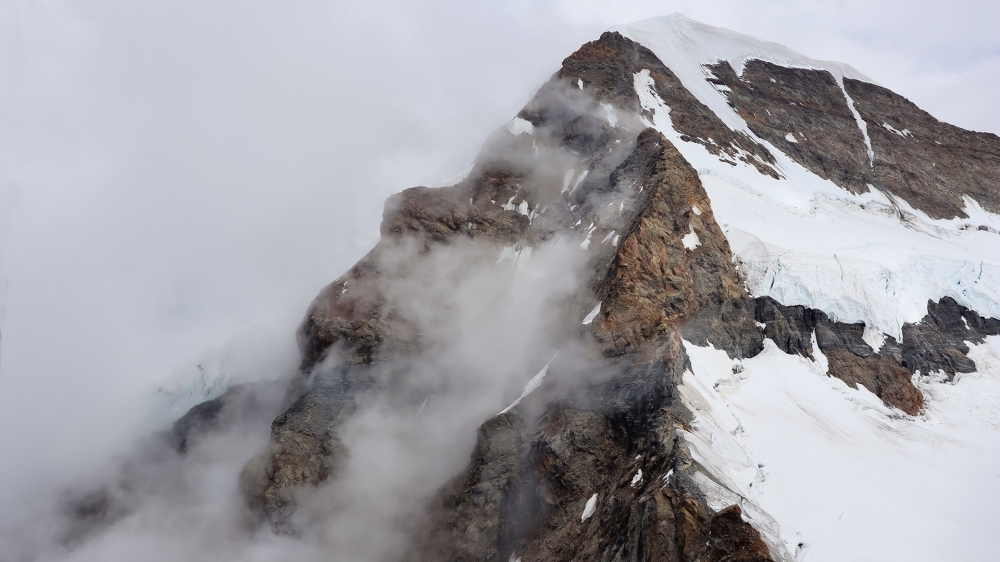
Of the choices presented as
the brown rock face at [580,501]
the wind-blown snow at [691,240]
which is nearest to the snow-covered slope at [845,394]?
the brown rock face at [580,501]

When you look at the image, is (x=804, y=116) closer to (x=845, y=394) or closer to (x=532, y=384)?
(x=845, y=394)

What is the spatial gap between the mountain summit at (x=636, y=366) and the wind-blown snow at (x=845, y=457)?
5.0 inches

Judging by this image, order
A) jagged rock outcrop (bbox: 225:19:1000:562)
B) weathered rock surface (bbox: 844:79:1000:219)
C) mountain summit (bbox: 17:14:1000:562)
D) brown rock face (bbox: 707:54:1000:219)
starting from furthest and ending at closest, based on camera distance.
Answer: weathered rock surface (bbox: 844:79:1000:219) < brown rock face (bbox: 707:54:1000:219) < mountain summit (bbox: 17:14:1000:562) < jagged rock outcrop (bbox: 225:19:1000:562)

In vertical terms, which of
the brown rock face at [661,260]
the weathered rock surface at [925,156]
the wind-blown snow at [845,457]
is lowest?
the wind-blown snow at [845,457]

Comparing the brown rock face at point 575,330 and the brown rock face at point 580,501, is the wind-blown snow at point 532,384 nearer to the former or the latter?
the brown rock face at point 575,330

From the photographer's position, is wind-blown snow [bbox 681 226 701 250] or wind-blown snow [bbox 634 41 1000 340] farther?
wind-blown snow [bbox 634 41 1000 340]

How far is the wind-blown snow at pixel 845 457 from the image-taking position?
607 inches

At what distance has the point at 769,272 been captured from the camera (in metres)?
31.1

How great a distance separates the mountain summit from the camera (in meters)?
16.6

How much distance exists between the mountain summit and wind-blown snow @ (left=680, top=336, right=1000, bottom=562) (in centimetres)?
13

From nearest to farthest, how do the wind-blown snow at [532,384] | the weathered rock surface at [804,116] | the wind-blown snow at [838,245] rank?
the wind-blown snow at [532,384] → the wind-blown snow at [838,245] → the weathered rock surface at [804,116]

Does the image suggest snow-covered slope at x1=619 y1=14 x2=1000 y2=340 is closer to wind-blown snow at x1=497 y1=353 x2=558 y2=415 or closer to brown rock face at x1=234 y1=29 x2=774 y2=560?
brown rock face at x1=234 y1=29 x2=774 y2=560

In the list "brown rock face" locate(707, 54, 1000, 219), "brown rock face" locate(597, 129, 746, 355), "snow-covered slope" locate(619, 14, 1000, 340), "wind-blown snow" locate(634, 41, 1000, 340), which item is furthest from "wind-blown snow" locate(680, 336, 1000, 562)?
"brown rock face" locate(707, 54, 1000, 219)

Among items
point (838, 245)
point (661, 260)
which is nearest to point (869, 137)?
point (838, 245)
